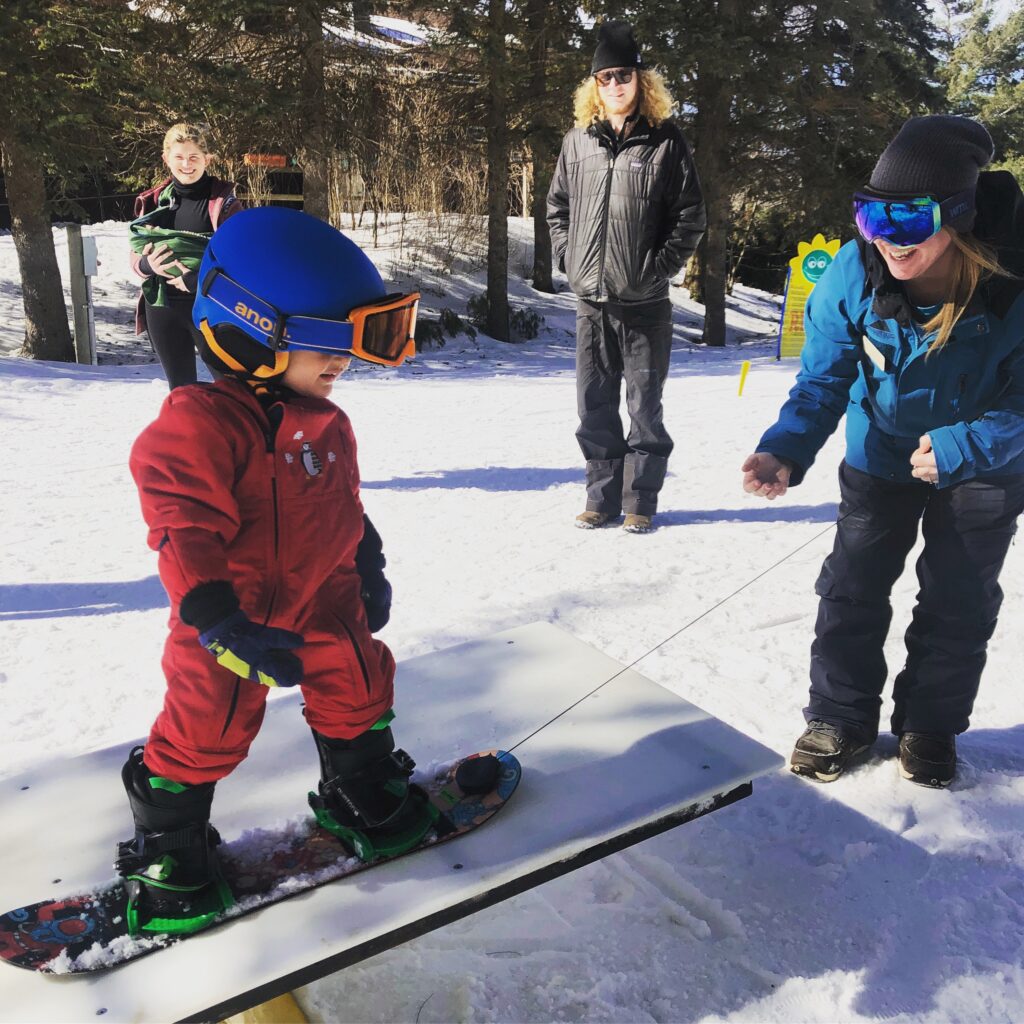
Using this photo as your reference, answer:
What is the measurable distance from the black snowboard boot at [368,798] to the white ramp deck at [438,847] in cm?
8

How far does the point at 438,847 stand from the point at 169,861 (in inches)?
21.4

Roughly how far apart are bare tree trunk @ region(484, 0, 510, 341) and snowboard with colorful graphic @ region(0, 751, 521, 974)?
42.0ft

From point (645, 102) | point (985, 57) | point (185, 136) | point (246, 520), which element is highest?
point (985, 57)

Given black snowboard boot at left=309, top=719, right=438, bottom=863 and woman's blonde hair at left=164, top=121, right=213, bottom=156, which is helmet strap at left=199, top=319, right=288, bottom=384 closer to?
black snowboard boot at left=309, top=719, right=438, bottom=863

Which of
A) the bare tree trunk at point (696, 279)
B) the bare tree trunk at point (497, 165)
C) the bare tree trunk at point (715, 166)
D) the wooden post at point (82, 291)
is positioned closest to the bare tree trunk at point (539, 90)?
the bare tree trunk at point (497, 165)

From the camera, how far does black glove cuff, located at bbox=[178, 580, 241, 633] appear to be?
Result: 1673 mm

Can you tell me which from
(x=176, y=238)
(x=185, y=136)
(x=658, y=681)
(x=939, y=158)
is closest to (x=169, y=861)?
(x=658, y=681)

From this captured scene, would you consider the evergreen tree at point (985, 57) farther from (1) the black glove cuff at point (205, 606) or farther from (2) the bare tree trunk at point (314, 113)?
(1) the black glove cuff at point (205, 606)

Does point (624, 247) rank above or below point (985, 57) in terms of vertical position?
below

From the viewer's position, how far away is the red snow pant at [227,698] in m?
1.82

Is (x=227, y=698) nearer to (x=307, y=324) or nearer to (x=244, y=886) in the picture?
(x=244, y=886)

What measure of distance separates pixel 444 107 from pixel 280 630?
15084 millimetres

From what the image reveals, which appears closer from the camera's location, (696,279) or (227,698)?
(227,698)

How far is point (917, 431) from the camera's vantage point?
8.29 feet
